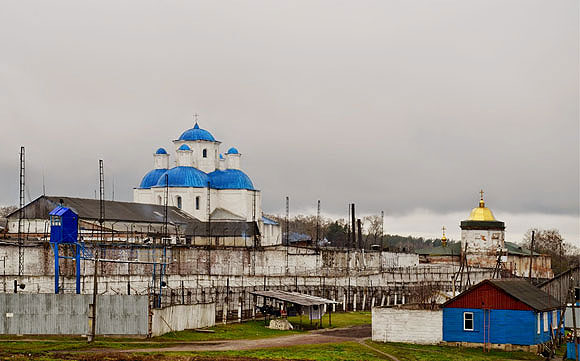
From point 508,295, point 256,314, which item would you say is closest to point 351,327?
point 256,314

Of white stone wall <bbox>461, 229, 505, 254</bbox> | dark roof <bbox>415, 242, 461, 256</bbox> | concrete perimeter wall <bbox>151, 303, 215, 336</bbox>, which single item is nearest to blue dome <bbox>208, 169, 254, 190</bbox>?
dark roof <bbox>415, 242, 461, 256</bbox>

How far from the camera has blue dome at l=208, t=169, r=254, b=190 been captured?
106 m

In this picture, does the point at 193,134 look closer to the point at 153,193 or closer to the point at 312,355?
the point at 153,193

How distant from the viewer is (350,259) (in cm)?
8962

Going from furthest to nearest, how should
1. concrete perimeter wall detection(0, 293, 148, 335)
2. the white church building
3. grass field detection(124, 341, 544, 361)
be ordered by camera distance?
the white church building → concrete perimeter wall detection(0, 293, 148, 335) → grass field detection(124, 341, 544, 361)

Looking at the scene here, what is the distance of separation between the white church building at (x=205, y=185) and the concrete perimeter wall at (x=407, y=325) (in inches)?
2123

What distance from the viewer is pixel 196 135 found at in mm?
109500

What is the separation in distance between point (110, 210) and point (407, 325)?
154 ft

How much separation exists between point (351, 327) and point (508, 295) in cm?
1141

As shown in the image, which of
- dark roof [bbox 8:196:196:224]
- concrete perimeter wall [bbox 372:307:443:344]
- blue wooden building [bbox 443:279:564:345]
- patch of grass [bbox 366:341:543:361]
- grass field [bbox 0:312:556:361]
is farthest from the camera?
dark roof [bbox 8:196:196:224]

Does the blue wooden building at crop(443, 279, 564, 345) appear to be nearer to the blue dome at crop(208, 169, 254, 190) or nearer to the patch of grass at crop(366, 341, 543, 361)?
the patch of grass at crop(366, 341, 543, 361)

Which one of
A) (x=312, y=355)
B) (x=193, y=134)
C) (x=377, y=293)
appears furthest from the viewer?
(x=193, y=134)

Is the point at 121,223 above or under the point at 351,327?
above

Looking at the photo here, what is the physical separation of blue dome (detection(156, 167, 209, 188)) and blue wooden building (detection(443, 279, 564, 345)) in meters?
61.6
